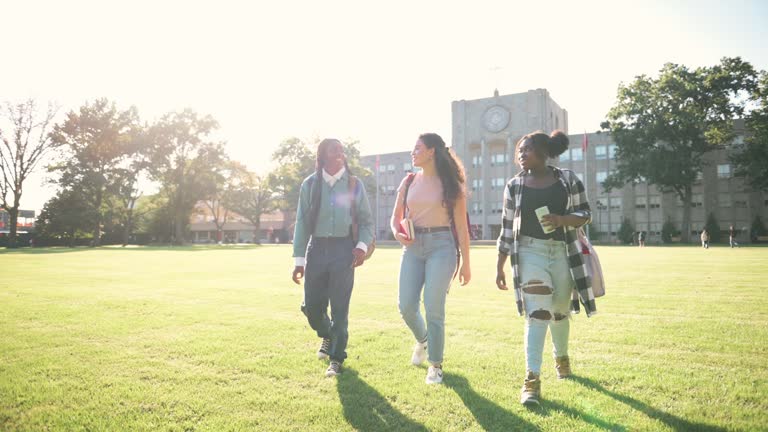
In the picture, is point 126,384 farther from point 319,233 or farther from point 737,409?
point 737,409

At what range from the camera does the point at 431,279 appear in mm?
3855

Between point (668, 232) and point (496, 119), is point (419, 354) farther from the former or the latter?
point (496, 119)

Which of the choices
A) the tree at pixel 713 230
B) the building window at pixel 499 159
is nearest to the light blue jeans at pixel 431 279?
the tree at pixel 713 230

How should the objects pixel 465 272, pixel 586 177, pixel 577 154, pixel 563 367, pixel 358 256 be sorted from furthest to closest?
pixel 577 154, pixel 586 177, pixel 358 256, pixel 465 272, pixel 563 367

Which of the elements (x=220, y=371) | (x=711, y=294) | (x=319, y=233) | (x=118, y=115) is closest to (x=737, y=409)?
(x=319, y=233)

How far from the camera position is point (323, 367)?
4.17m

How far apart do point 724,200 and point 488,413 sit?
6879cm

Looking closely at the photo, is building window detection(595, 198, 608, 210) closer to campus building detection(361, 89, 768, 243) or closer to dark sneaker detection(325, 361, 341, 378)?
campus building detection(361, 89, 768, 243)

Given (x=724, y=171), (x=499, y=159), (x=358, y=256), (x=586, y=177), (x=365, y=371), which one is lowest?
(x=365, y=371)

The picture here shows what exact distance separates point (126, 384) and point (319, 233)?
2087 millimetres

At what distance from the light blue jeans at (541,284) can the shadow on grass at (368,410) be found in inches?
45.5

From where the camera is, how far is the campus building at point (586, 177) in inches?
2202

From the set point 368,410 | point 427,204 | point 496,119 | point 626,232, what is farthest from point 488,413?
point 496,119

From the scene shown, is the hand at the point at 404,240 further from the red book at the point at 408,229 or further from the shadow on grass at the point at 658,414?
the shadow on grass at the point at 658,414
